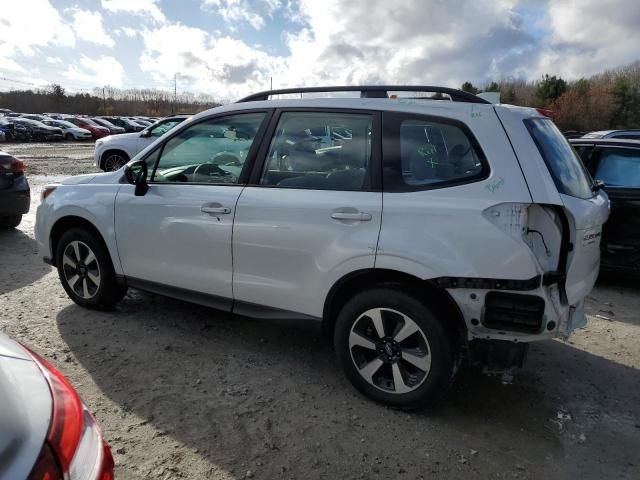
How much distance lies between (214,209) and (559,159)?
87.4 inches

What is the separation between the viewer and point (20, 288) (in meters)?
4.94

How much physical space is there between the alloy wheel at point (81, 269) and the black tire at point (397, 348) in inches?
93.4

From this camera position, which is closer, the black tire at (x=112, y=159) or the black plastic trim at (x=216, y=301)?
the black plastic trim at (x=216, y=301)

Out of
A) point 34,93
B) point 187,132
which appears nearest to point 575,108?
point 187,132

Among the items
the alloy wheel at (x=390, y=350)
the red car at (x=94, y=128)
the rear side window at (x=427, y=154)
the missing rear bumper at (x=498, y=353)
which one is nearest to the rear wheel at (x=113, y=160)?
the rear side window at (x=427, y=154)

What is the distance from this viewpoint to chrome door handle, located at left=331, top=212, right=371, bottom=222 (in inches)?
113

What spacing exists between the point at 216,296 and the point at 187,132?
131 centimetres

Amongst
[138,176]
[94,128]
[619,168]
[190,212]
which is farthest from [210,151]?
[94,128]

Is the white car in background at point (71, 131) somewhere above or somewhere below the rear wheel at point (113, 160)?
below

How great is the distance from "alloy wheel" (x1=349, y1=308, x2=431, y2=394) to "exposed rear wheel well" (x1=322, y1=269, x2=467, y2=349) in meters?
0.15

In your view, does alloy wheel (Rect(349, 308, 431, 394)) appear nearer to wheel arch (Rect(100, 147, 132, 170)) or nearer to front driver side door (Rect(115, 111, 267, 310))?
front driver side door (Rect(115, 111, 267, 310))

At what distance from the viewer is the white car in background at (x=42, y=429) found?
1.25 meters

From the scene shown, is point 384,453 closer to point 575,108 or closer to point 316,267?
point 316,267

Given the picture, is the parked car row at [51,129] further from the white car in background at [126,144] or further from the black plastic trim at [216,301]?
the black plastic trim at [216,301]
